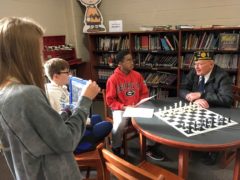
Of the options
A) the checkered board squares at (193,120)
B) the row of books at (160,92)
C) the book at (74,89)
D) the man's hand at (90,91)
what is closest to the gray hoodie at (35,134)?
the man's hand at (90,91)

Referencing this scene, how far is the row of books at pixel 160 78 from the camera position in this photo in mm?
3674

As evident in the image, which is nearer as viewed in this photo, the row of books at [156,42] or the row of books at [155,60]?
the row of books at [156,42]

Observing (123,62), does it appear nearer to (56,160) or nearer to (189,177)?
(189,177)

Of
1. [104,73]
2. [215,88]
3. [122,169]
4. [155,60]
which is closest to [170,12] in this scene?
[155,60]

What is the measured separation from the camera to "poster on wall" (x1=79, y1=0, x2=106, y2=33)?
4.23m

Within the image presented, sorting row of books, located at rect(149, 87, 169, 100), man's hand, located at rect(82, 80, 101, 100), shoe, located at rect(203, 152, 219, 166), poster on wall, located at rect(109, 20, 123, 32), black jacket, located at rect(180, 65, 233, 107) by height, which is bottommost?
shoe, located at rect(203, 152, 219, 166)

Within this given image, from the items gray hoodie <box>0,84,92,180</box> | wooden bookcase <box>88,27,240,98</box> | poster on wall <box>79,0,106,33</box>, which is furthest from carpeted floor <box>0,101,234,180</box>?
poster on wall <box>79,0,106,33</box>

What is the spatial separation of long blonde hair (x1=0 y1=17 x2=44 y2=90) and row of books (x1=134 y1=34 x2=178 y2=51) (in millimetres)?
2921

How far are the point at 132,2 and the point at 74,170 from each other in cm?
370

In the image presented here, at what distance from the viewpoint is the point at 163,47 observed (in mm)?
3586

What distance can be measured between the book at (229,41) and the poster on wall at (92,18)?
215cm

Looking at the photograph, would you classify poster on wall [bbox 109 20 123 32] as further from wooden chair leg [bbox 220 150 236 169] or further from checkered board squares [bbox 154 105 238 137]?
wooden chair leg [bbox 220 150 236 169]

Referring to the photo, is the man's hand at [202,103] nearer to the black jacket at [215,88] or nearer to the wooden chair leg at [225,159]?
the black jacket at [215,88]

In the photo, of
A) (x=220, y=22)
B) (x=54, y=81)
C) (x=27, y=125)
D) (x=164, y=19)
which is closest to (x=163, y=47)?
(x=164, y=19)
